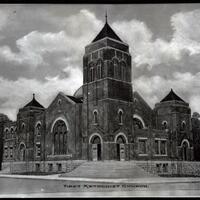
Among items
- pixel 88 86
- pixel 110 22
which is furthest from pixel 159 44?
pixel 88 86

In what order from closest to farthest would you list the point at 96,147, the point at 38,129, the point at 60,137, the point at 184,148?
the point at 96,147, the point at 184,148, the point at 60,137, the point at 38,129

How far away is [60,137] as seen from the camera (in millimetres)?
19781

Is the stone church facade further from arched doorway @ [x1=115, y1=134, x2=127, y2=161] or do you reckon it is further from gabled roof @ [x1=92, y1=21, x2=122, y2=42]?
gabled roof @ [x1=92, y1=21, x2=122, y2=42]

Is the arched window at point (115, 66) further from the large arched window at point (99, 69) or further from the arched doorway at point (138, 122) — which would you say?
the arched doorway at point (138, 122)

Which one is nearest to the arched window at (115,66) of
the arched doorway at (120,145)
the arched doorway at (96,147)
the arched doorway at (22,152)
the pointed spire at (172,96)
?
the arched doorway at (120,145)

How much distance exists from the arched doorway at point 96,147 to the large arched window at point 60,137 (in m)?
1.86

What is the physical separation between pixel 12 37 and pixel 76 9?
224 centimetres

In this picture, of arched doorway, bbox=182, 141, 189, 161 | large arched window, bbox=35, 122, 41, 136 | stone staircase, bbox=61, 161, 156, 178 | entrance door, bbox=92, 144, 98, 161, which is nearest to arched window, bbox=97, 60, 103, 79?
entrance door, bbox=92, 144, 98, 161

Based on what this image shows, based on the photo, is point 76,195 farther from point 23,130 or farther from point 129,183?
point 23,130

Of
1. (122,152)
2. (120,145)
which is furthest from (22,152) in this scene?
(122,152)

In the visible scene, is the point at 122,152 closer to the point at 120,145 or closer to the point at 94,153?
the point at 120,145

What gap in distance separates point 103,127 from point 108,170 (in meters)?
2.67

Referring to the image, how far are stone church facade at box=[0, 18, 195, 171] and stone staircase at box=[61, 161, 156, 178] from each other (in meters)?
0.96

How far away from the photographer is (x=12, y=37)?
12.0 m
